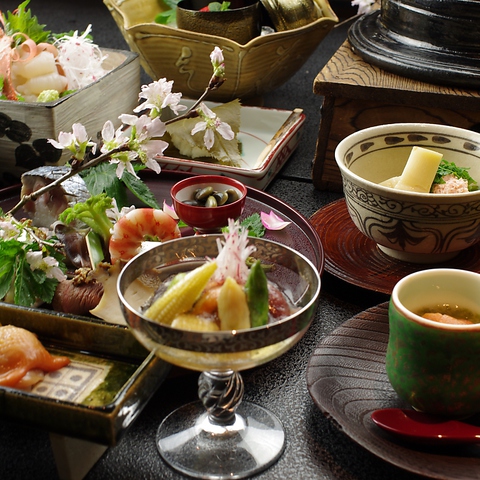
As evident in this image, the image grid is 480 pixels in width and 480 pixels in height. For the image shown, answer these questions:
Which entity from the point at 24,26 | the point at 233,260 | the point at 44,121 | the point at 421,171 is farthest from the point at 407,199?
the point at 24,26

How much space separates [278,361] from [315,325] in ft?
0.30

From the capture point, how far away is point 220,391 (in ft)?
2.04

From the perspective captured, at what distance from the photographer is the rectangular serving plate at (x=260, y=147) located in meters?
1.10

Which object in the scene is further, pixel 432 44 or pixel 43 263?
pixel 432 44

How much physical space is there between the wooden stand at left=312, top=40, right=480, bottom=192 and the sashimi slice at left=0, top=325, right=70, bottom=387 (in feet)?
2.20

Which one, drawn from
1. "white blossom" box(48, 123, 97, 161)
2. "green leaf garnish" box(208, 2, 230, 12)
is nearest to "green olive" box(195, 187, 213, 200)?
"white blossom" box(48, 123, 97, 161)

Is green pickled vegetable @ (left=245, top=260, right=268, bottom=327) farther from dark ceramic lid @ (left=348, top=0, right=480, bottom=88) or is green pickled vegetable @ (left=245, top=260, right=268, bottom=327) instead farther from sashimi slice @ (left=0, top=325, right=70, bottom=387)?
dark ceramic lid @ (left=348, top=0, right=480, bottom=88)

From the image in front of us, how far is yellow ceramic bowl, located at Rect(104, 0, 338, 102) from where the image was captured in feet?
4.17

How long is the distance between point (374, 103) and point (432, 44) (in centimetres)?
16

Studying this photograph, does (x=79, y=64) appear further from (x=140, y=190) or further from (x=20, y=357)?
(x=20, y=357)

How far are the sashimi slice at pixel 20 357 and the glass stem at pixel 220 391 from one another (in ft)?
0.53

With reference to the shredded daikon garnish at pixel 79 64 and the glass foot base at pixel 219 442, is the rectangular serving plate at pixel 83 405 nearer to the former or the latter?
the glass foot base at pixel 219 442

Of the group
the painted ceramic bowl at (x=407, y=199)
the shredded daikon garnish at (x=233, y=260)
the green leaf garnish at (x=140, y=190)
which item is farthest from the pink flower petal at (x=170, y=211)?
the shredded daikon garnish at (x=233, y=260)

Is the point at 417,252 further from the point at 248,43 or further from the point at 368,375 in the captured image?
the point at 248,43
